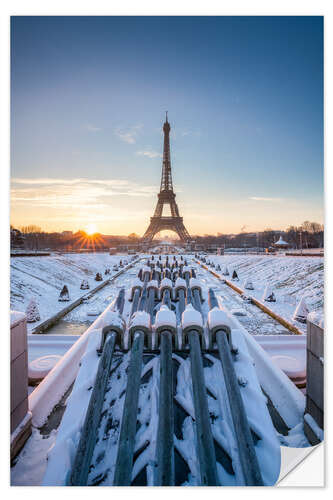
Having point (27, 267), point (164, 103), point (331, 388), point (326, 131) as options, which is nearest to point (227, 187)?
point (164, 103)

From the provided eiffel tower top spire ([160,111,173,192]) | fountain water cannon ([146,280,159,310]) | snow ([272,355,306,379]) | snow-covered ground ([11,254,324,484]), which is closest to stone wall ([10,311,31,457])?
snow-covered ground ([11,254,324,484])

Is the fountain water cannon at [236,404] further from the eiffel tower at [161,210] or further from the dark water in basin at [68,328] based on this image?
the eiffel tower at [161,210]

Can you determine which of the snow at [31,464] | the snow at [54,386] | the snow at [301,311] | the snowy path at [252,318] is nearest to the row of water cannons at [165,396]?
the snow at [54,386]

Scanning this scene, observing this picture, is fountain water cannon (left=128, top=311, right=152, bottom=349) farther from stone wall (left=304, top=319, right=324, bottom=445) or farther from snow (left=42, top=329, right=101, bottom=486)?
stone wall (left=304, top=319, right=324, bottom=445)

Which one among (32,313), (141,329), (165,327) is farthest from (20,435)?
(32,313)

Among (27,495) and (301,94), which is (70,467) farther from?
(301,94)
